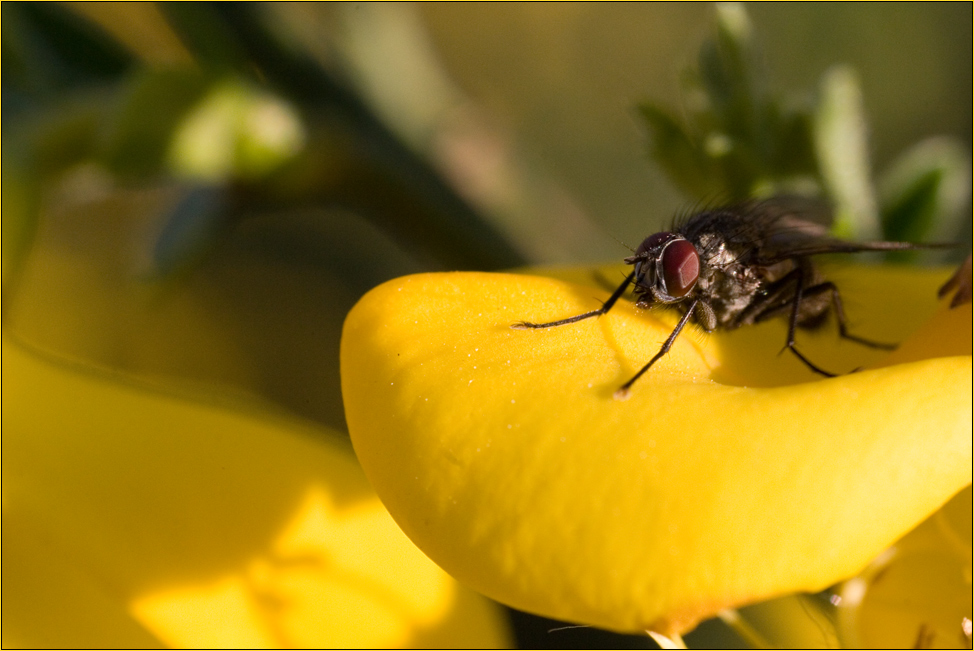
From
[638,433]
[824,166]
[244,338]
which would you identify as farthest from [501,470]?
[244,338]

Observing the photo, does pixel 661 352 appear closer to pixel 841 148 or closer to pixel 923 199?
pixel 841 148

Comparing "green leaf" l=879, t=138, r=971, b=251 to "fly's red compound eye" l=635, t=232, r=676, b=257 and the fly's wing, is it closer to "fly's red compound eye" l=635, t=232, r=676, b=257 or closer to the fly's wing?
the fly's wing

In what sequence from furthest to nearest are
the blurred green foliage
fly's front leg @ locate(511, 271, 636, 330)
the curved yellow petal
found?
1. the blurred green foliage
2. fly's front leg @ locate(511, 271, 636, 330)
3. the curved yellow petal

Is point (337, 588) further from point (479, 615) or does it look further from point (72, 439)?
point (72, 439)

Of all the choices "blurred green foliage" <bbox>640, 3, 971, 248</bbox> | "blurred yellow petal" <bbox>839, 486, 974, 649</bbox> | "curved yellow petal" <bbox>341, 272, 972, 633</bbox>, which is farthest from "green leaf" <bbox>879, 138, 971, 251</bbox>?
"curved yellow petal" <bbox>341, 272, 972, 633</bbox>

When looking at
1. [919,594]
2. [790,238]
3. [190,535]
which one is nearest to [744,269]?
[790,238]

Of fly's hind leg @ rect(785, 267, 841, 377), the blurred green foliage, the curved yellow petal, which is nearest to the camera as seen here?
the curved yellow petal
